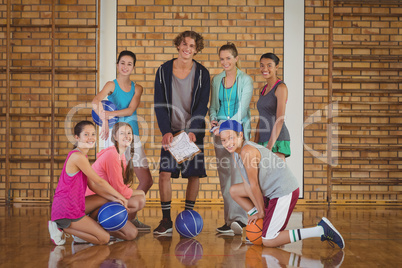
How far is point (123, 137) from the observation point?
3.44 m

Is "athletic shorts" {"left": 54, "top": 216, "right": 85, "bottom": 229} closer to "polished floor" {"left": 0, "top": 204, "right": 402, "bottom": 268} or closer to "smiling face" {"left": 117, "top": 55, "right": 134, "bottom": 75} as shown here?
"polished floor" {"left": 0, "top": 204, "right": 402, "bottom": 268}

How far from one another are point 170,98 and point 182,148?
48 centimetres

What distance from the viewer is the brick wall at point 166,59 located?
5.78 m

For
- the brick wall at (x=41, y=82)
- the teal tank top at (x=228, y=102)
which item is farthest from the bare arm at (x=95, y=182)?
the brick wall at (x=41, y=82)

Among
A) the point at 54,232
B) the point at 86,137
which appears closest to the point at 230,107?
the point at 86,137

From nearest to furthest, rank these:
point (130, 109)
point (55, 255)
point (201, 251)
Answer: point (55, 255) < point (201, 251) < point (130, 109)

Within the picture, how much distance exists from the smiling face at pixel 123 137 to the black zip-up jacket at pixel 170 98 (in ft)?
1.13

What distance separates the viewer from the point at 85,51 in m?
5.78

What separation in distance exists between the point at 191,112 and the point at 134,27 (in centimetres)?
261

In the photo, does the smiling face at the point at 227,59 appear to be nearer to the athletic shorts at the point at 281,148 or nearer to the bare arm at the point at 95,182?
the athletic shorts at the point at 281,148

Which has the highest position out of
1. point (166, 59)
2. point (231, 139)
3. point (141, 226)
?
point (166, 59)

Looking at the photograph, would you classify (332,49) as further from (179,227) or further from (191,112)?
Answer: (179,227)

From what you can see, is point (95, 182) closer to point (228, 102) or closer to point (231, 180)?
point (231, 180)

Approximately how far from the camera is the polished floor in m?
2.66
